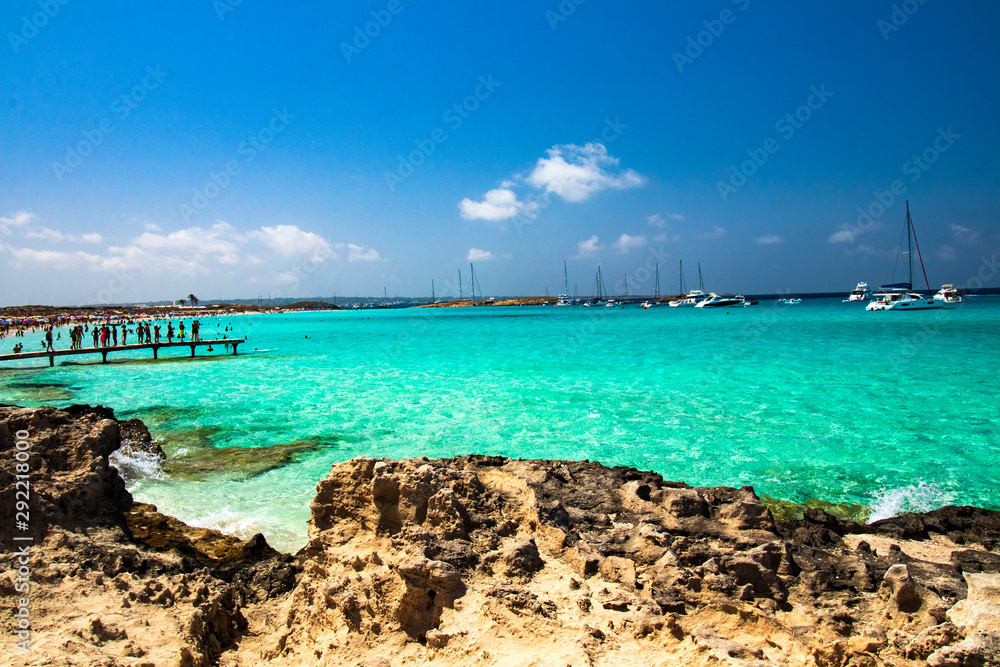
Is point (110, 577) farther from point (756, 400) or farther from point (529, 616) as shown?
point (756, 400)

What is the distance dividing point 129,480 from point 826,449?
1247cm

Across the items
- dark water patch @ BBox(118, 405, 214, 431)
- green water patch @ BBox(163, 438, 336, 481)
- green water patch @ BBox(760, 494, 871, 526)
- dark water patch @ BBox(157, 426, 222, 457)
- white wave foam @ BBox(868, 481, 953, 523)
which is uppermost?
dark water patch @ BBox(118, 405, 214, 431)

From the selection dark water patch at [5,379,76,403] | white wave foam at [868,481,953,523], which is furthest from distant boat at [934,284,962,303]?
dark water patch at [5,379,76,403]

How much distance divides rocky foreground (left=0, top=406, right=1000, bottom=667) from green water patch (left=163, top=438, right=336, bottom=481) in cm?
410

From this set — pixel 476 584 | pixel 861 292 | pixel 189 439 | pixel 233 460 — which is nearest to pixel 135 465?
pixel 233 460

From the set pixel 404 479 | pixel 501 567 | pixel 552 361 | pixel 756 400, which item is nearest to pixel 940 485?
pixel 756 400

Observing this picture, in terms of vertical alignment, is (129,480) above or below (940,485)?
above

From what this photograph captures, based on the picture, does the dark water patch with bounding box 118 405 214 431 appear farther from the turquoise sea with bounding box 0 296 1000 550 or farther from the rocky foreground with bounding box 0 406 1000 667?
the rocky foreground with bounding box 0 406 1000 667

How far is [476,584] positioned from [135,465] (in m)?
8.42

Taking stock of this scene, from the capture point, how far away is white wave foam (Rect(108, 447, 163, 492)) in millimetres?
8398

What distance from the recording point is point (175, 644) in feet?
10.1

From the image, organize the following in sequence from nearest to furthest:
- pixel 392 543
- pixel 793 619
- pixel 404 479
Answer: pixel 793 619, pixel 392 543, pixel 404 479
